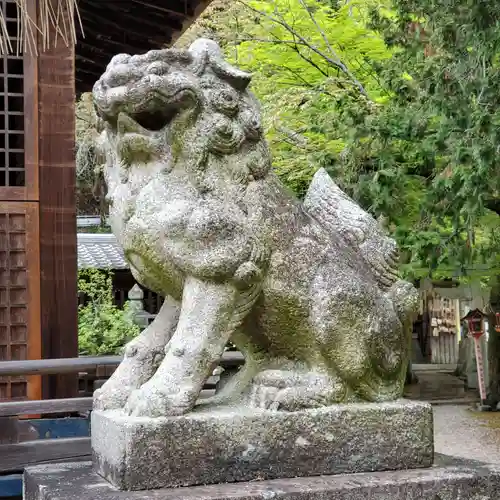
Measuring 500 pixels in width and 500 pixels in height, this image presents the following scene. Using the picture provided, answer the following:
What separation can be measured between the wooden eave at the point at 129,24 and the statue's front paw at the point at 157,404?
5.63 metres

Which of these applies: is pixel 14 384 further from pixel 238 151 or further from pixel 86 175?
pixel 86 175

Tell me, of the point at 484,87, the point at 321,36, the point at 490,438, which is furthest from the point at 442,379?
the point at 484,87

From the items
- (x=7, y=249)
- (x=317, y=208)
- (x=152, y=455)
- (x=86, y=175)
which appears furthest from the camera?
(x=86, y=175)

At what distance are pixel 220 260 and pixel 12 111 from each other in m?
4.84

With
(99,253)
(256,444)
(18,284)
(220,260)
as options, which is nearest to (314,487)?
(256,444)

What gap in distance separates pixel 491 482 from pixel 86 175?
17.9 metres

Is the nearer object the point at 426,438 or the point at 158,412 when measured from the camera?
the point at 158,412

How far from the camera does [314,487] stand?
2936mm

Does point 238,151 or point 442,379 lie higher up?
point 238,151

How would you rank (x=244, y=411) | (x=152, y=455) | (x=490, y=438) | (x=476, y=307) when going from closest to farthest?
1. (x=152, y=455)
2. (x=244, y=411)
3. (x=490, y=438)
4. (x=476, y=307)

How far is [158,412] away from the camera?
2.87m

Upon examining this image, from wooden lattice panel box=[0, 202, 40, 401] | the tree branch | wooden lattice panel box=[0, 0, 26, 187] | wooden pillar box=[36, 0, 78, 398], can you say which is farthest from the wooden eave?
the tree branch

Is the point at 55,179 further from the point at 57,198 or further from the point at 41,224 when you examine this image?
the point at 41,224

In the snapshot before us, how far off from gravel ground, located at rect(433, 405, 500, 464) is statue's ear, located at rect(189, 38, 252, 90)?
656cm
